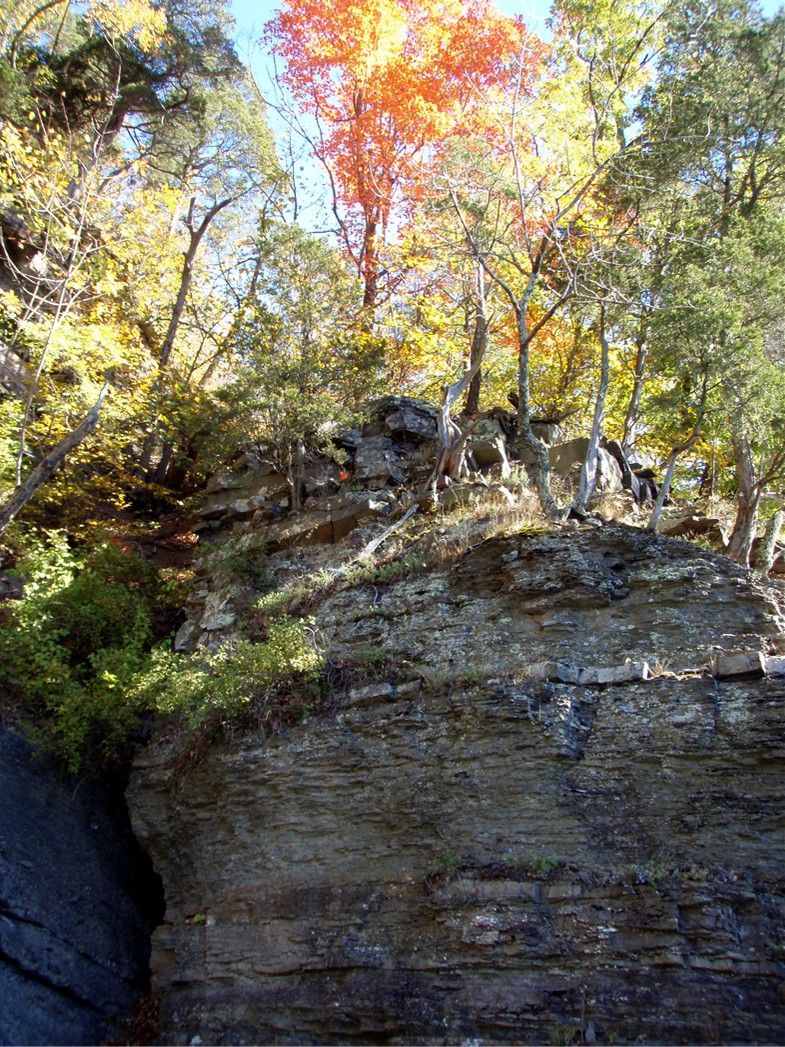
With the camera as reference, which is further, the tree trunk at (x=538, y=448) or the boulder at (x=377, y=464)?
the boulder at (x=377, y=464)

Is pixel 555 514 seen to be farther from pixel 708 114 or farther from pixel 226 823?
pixel 708 114

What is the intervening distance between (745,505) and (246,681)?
24.4 ft

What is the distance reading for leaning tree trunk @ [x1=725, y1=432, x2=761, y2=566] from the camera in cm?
1070

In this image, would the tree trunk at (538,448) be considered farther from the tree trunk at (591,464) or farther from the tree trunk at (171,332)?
the tree trunk at (171,332)

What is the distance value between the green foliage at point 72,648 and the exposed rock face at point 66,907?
23.3 inches

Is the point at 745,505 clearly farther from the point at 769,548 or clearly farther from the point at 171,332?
the point at 171,332

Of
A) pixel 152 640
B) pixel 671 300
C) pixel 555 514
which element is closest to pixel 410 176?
pixel 671 300

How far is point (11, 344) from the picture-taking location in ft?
46.0

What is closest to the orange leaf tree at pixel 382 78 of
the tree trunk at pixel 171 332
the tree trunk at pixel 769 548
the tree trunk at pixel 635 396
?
the tree trunk at pixel 171 332

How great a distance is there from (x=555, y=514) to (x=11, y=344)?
10.4m

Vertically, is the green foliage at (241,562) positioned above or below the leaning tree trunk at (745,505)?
below

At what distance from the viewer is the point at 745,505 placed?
36.1ft

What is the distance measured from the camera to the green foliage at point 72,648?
1016 centimetres

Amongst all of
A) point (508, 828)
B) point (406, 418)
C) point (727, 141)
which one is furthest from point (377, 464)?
point (727, 141)
